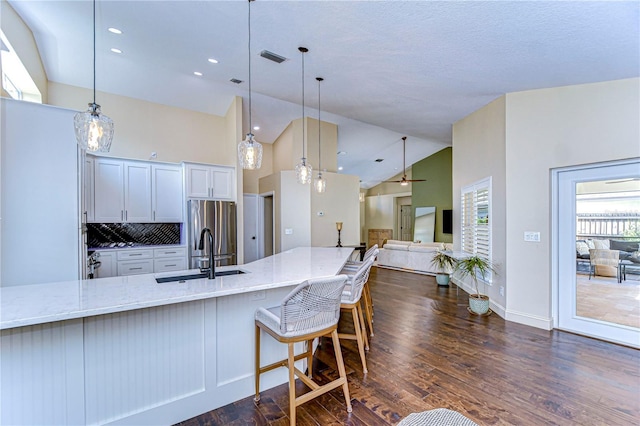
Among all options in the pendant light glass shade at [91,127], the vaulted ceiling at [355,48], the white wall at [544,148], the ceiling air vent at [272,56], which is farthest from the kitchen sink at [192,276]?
the white wall at [544,148]

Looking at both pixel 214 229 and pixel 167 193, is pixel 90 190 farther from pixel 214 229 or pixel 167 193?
pixel 214 229

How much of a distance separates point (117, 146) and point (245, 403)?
499 cm

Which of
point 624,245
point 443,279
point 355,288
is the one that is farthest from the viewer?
point 443,279

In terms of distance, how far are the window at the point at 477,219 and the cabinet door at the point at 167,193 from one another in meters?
5.18

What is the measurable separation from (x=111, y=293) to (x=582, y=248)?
4674mm

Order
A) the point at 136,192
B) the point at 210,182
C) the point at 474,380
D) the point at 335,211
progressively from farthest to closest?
the point at 335,211 → the point at 210,182 → the point at 136,192 → the point at 474,380

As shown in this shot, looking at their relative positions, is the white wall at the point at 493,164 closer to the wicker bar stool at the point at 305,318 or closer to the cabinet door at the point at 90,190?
the wicker bar stool at the point at 305,318

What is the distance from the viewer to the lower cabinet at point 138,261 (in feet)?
14.6

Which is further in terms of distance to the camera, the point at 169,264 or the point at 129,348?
the point at 169,264

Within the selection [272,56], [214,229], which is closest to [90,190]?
[214,229]

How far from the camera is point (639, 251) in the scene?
3066 mm

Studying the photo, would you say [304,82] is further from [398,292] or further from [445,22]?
[398,292]

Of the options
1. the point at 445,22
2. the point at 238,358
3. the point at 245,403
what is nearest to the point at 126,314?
the point at 238,358

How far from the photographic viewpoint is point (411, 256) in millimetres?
7074
